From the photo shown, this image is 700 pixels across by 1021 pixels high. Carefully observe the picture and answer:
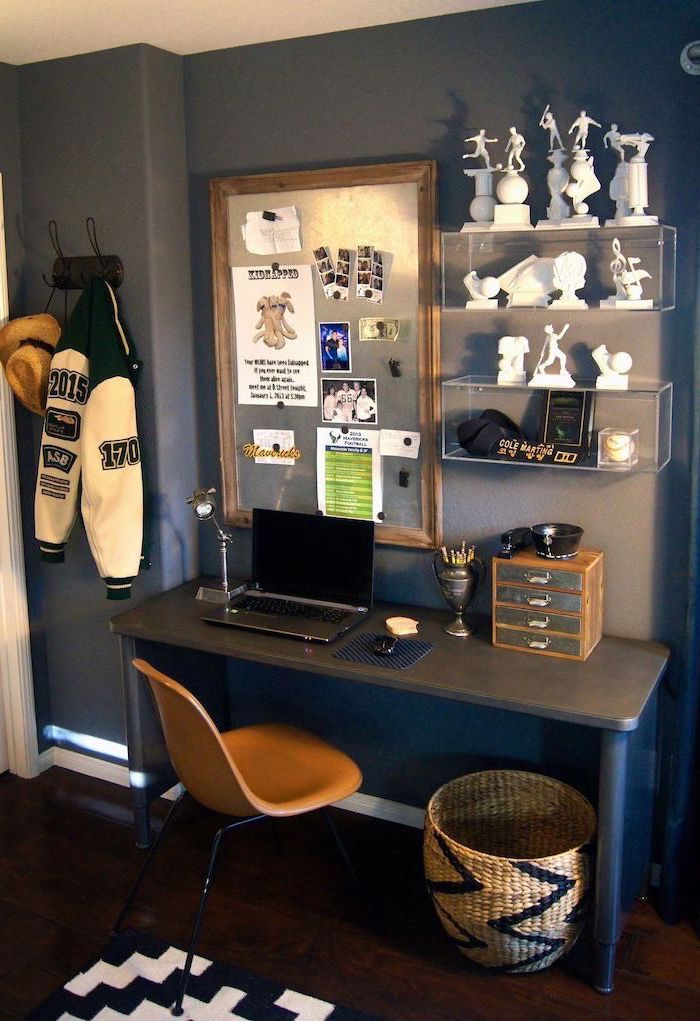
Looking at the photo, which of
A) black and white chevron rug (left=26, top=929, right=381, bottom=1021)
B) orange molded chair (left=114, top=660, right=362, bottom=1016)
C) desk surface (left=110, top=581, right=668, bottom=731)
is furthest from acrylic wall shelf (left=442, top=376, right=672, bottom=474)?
black and white chevron rug (left=26, top=929, right=381, bottom=1021)

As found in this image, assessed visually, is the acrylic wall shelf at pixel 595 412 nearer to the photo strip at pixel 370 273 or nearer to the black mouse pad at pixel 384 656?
the photo strip at pixel 370 273

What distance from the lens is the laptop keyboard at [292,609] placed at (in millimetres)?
2965

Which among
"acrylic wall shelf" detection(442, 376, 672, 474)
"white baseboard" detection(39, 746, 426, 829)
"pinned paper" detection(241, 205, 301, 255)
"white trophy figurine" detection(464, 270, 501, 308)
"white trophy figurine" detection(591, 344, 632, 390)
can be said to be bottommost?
Answer: "white baseboard" detection(39, 746, 426, 829)

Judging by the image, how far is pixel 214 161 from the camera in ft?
10.4

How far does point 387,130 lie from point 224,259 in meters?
0.66

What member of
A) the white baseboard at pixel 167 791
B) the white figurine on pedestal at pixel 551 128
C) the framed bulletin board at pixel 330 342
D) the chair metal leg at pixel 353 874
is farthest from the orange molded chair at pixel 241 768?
the white figurine on pedestal at pixel 551 128

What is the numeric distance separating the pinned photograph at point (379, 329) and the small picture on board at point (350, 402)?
5.3 inches

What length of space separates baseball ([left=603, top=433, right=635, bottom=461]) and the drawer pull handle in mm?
346

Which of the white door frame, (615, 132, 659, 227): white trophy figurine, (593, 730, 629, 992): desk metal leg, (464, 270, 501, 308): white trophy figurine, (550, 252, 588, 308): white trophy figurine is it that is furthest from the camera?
the white door frame

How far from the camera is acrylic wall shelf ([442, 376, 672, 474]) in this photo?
261 centimetres

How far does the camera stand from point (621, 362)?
256 centimetres

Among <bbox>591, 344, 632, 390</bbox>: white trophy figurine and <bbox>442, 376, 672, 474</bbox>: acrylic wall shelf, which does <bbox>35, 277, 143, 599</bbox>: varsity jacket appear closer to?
<bbox>442, 376, 672, 474</bbox>: acrylic wall shelf

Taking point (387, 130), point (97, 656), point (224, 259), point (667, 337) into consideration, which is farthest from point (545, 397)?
point (97, 656)

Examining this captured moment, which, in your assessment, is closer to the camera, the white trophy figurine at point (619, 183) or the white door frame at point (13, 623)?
the white trophy figurine at point (619, 183)
